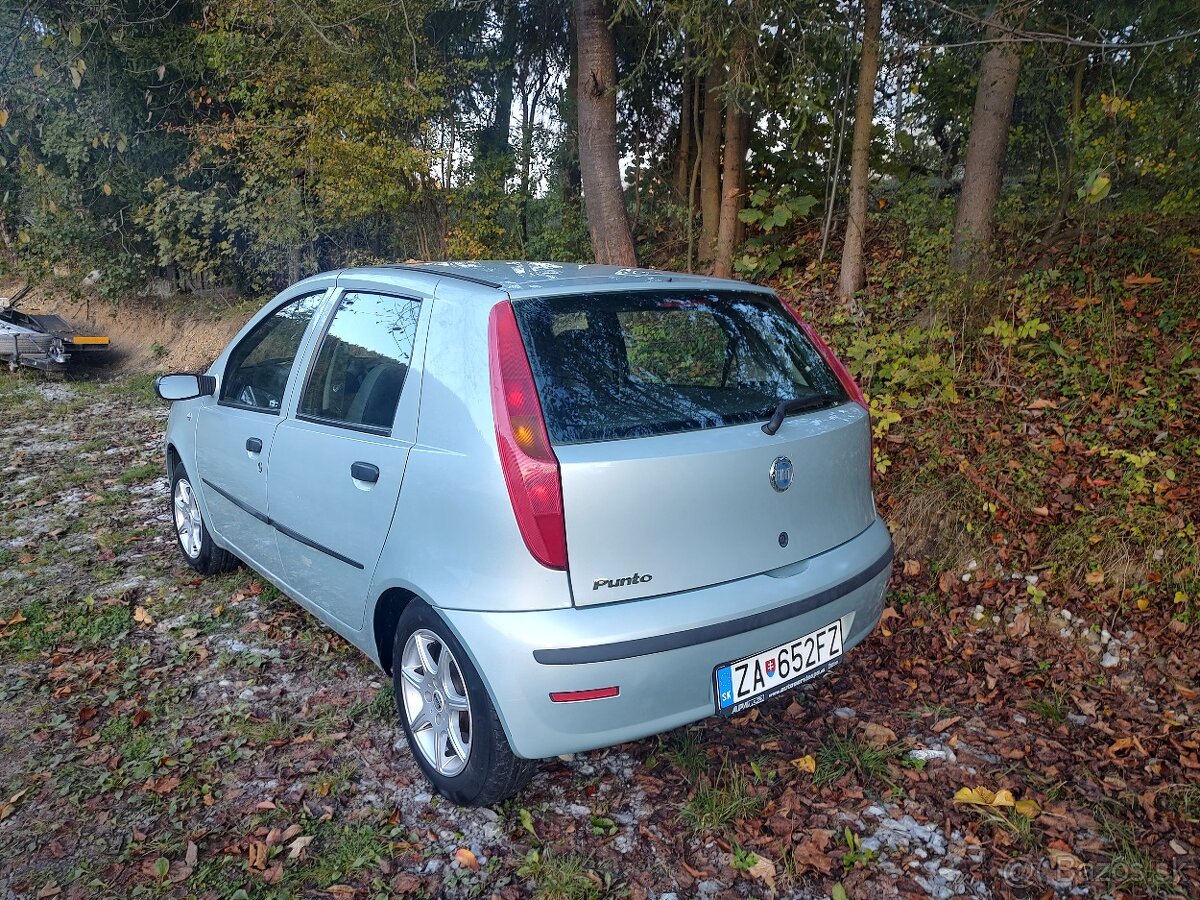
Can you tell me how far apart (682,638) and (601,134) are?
637 cm

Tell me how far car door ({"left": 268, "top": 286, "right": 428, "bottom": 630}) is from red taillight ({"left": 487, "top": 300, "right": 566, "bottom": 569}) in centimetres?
44

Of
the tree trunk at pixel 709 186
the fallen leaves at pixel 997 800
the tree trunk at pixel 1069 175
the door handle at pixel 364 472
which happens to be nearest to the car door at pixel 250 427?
the door handle at pixel 364 472

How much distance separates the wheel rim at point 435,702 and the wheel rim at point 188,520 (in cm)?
244

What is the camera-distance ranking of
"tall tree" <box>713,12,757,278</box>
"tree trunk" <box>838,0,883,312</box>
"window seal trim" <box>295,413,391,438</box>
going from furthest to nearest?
"tall tree" <box>713,12,757,278</box> < "tree trunk" <box>838,0,883,312</box> < "window seal trim" <box>295,413,391,438</box>

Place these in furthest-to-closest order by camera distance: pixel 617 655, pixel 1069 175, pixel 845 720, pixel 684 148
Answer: pixel 684 148 < pixel 1069 175 < pixel 845 720 < pixel 617 655

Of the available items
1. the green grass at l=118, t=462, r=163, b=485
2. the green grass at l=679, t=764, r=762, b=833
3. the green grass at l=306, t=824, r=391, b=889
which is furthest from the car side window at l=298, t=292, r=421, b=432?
the green grass at l=118, t=462, r=163, b=485

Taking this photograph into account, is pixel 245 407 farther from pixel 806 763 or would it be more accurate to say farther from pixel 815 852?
pixel 815 852

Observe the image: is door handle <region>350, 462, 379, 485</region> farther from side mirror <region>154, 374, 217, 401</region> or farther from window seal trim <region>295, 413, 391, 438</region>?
side mirror <region>154, 374, 217, 401</region>

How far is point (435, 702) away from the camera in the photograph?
2828 mm

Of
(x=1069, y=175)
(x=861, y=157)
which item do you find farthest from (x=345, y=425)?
(x=1069, y=175)

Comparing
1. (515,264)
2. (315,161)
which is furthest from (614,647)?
(315,161)

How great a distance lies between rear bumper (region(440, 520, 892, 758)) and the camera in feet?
7.52

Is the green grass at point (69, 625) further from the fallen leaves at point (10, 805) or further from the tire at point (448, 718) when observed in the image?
the tire at point (448, 718)

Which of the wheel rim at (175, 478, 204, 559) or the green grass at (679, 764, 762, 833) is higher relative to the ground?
the wheel rim at (175, 478, 204, 559)
